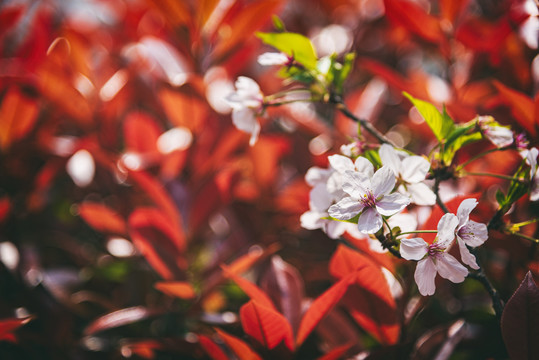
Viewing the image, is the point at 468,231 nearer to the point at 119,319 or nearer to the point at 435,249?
the point at 435,249

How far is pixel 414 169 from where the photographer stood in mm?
557

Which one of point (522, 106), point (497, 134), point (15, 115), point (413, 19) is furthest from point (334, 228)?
point (15, 115)

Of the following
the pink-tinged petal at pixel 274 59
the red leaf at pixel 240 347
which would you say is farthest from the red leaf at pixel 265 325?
the pink-tinged petal at pixel 274 59

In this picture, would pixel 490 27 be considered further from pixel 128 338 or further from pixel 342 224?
pixel 128 338

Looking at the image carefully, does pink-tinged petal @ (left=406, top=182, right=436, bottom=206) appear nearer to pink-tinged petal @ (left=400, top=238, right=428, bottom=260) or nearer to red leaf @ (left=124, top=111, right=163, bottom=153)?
pink-tinged petal @ (left=400, top=238, right=428, bottom=260)

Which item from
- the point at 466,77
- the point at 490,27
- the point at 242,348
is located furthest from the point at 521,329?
the point at 490,27

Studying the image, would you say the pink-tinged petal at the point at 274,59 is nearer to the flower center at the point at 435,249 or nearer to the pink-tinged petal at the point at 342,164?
the pink-tinged petal at the point at 342,164

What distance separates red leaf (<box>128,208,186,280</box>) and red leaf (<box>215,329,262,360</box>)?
0.27m

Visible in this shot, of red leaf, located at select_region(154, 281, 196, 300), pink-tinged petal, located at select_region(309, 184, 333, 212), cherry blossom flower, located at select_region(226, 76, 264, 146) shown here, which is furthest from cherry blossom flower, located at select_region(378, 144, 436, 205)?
red leaf, located at select_region(154, 281, 196, 300)

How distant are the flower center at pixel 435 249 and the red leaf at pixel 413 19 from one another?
1.90 feet

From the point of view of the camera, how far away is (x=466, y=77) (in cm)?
112

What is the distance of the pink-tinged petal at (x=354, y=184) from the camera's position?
529 millimetres

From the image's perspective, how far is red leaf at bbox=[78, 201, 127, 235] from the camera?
98cm

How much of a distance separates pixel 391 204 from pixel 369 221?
35 millimetres
